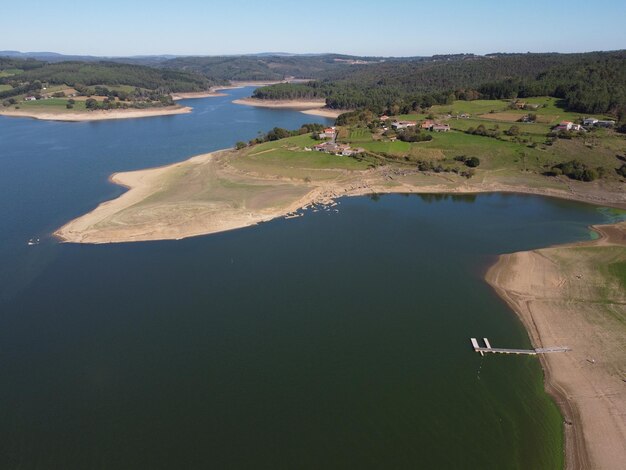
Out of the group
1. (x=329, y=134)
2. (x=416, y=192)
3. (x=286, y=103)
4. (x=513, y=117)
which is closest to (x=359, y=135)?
(x=329, y=134)

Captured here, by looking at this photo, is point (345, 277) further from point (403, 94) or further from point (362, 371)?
point (403, 94)

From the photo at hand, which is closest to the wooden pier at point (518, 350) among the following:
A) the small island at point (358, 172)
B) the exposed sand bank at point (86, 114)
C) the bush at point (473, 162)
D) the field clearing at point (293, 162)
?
the small island at point (358, 172)

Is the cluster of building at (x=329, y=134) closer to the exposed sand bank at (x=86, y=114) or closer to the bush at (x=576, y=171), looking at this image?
the bush at (x=576, y=171)

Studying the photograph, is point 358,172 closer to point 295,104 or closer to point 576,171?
point 576,171

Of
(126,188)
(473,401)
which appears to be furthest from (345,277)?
(126,188)

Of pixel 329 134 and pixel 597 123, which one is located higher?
pixel 597 123

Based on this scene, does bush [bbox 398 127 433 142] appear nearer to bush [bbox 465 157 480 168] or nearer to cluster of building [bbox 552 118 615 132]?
bush [bbox 465 157 480 168]

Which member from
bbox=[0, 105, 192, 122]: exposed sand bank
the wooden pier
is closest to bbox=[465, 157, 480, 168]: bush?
the wooden pier
